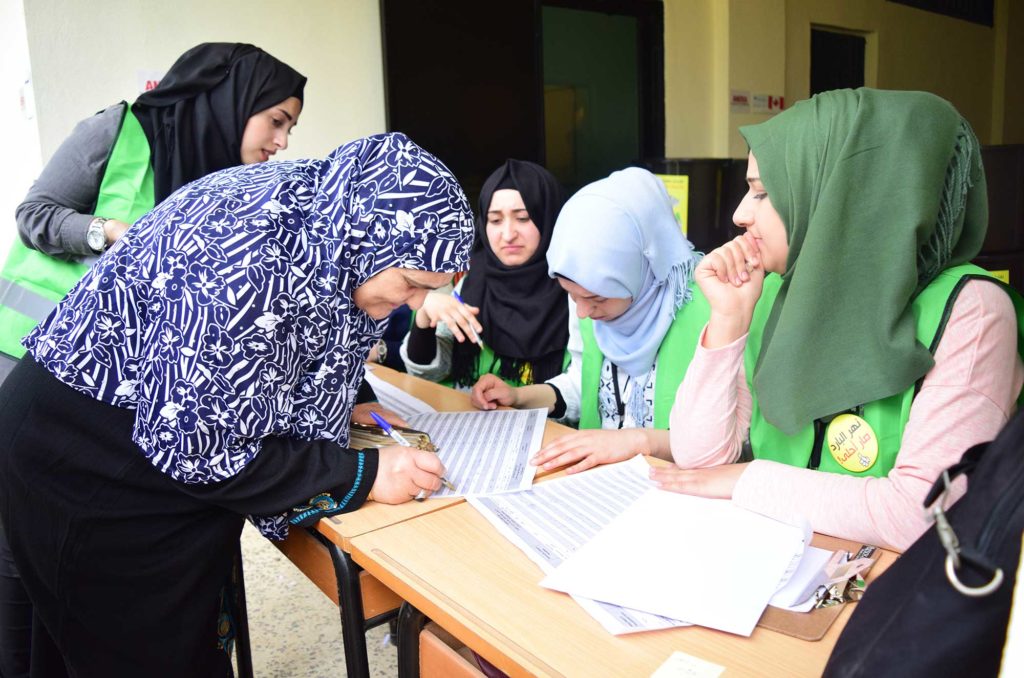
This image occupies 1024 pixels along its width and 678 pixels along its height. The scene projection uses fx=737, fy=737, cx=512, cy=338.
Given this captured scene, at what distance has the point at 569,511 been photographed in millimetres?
1040

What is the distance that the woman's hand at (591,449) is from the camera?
1216 millimetres

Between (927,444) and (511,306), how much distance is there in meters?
1.35

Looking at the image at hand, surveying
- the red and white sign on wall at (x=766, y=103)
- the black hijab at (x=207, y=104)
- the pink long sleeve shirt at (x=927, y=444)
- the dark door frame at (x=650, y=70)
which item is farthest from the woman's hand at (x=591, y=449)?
the red and white sign on wall at (x=766, y=103)

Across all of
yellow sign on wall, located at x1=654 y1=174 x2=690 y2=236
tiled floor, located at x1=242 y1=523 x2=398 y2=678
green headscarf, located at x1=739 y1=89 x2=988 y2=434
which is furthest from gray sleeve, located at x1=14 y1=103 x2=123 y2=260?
yellow sign on wall, located at x1=654 y1=174 x2=690 y2=236

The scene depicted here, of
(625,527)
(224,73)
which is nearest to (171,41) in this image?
(224,73)

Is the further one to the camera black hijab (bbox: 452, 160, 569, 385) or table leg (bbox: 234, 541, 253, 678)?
black hijab (bbox: 452, 160, 569, 385)

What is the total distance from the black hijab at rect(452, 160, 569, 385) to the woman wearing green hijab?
38.4 inches

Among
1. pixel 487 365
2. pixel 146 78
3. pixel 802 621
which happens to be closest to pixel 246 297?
pixel 802 621

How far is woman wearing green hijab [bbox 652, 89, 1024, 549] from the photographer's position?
0.95 meters

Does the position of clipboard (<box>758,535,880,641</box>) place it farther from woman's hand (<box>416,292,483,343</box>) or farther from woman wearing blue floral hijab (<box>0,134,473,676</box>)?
woman's hand (<box>416,292,483,343</box>)

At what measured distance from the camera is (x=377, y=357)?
2436 millimetres

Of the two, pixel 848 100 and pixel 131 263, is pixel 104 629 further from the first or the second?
pixel 848 100

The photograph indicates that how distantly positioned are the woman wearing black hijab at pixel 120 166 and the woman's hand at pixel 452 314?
0.62 m

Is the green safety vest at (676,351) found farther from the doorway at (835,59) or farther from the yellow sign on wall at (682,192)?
the doorway at (835,59)
